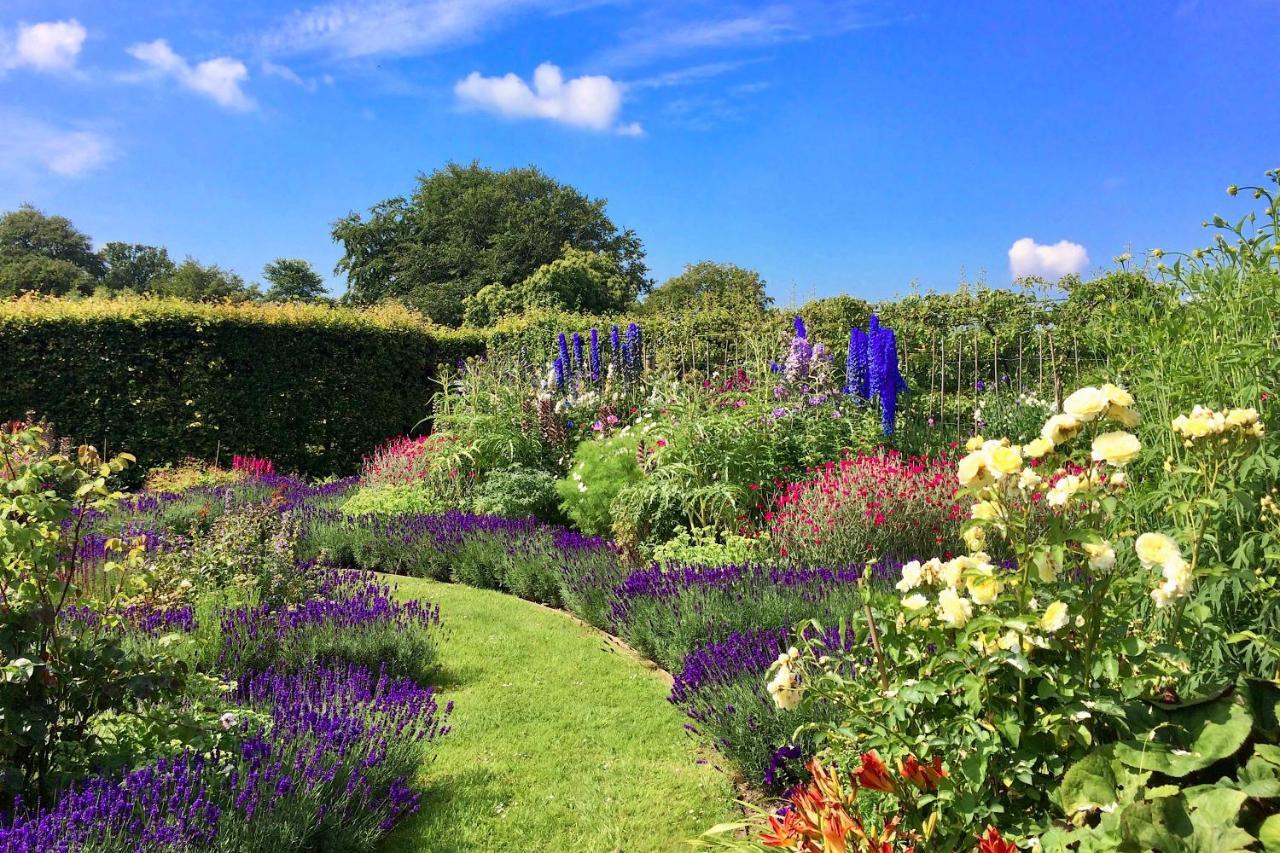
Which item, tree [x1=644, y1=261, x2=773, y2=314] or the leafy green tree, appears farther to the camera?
tree [x1=644, y1=261, x2=773, y2=314]

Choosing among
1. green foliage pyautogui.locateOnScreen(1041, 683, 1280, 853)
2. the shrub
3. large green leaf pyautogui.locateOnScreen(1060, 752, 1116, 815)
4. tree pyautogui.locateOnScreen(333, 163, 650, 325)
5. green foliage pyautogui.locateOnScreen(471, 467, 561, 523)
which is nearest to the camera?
green foliage pyautogui.locateOnScreen(1041, 683, 1280, 853)

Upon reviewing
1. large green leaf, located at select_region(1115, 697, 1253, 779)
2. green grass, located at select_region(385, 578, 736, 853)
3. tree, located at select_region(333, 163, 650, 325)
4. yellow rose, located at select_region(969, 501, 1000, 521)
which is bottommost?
green grass, located at select_region(385, 578, 736, 853)

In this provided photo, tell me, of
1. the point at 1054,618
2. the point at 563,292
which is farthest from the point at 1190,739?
the point at 563,292

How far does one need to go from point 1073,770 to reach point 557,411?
726cm

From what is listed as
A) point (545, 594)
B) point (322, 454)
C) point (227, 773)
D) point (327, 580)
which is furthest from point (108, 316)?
point (227, 773)

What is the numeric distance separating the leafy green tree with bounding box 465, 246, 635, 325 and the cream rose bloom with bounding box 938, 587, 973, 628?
86.0 feet

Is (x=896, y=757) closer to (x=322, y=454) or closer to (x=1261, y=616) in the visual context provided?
(x=1261, y=616)

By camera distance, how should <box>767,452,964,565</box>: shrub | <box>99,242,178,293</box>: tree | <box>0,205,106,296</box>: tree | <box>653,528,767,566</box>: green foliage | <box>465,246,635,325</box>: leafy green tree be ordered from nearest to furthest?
<box>767,452,964,565</box>: shrub < <box>653,528,767,566</box>: green foliage < <box>465,246,635,325</box>: leafy green tree < <box>0,205,106,296</box>: tree < <box>99,242,178,293</box>: tree

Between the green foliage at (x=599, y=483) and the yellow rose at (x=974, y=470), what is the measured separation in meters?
4.67

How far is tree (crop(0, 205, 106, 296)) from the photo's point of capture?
40.7 metres

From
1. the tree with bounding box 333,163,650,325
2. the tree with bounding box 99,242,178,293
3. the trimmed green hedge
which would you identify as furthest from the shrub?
the tree with bounding box 99,242,178,293

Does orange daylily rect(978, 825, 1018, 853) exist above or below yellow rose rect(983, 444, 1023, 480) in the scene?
below

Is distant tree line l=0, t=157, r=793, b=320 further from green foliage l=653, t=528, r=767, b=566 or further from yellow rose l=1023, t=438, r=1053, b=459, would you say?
yellow rose l=1023, t=438, r=1053, b=459

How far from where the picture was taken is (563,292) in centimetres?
2888
